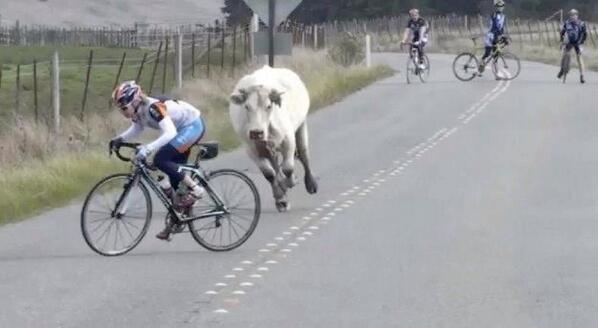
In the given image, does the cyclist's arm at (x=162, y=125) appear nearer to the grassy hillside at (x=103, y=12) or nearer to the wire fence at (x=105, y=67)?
the wire fence at (x=105, y=67)

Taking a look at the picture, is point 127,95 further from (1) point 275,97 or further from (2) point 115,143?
(1) point 275,97

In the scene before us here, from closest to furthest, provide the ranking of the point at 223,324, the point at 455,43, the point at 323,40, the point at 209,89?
the point at 223,324, the point at 209,89, the point at 323,40, the point at 455,43

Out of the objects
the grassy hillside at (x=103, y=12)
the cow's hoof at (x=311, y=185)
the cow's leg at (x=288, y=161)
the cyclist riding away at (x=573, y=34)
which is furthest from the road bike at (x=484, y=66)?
the grassy hillside at (x=103, y=12)

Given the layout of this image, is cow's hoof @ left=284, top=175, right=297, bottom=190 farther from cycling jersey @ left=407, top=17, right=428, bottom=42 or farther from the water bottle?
cycling jersey @ left=407, top=17, right=428, bottom=42

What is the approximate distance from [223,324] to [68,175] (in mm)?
9058

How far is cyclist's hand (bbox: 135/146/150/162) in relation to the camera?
12898mm

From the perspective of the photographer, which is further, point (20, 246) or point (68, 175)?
point (68, 175)

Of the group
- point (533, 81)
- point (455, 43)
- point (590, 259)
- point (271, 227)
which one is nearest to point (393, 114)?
point (533, 81)

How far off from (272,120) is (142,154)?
3.05 metres

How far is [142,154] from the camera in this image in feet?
42.5

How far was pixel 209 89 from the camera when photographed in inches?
1270

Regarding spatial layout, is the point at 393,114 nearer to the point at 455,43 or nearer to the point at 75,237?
the point at 75,237

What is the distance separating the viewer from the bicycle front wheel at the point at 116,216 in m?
13.0

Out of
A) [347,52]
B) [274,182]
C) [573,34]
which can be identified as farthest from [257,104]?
[347,52]
